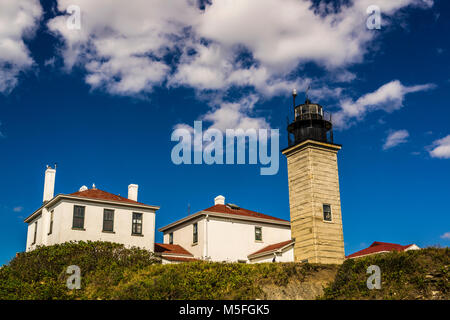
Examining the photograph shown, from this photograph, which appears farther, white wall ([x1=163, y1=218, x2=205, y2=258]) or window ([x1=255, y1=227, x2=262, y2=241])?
window ([x1=255, y1=227, x2=262, y2=241])

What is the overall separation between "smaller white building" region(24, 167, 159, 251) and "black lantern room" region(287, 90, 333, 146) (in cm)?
1181

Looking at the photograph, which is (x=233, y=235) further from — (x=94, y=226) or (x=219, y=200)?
(x=94, y=226)

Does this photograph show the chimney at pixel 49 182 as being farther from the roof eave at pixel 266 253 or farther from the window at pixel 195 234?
the roof eave at pixel 266 253

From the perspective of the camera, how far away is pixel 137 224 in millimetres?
32562

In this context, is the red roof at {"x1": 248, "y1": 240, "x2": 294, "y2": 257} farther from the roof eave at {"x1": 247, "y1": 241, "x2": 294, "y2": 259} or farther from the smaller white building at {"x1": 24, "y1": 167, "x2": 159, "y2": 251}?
the smaller white building at {"x1": 24, "y1": 167, "x2": 159, "y2": 251}

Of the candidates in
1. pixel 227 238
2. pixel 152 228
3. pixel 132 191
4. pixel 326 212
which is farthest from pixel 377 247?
pixel 132 191

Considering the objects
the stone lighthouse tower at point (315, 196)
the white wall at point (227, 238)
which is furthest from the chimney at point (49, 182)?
the stone lighthouse tower at point (315, 196)

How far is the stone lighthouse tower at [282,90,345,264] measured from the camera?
3206 centimetres

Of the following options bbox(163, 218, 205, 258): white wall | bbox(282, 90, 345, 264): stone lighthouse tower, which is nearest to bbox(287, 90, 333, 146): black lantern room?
bbox(282, 90, 345, 264): stone lighthouse tower

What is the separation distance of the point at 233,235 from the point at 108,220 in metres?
9.19

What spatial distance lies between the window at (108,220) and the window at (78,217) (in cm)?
144

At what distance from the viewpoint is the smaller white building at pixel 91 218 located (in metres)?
30.2
